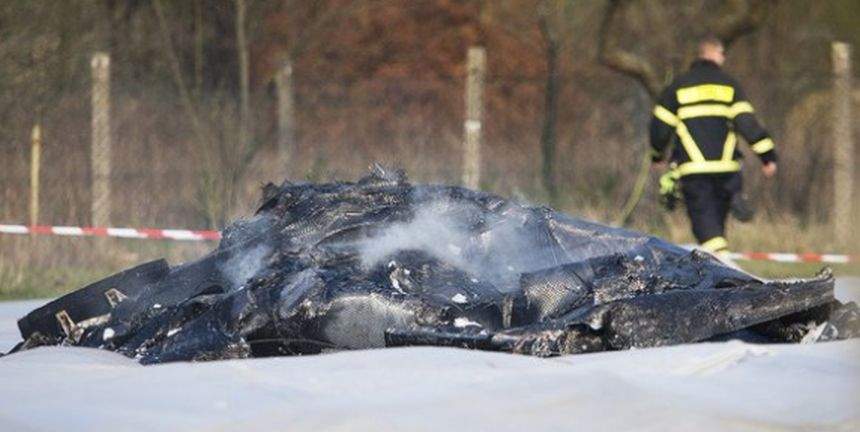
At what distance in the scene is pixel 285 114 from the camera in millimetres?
16469

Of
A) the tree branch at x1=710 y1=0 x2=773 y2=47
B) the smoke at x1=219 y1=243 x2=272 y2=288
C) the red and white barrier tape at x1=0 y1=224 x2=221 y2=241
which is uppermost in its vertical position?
the tree branch at x1=710 y1=0 x2=773 y2=47

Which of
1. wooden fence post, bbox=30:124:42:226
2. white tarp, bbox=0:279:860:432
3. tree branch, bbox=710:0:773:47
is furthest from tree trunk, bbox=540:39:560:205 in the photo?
white tarp, bbox=0:279:860:432

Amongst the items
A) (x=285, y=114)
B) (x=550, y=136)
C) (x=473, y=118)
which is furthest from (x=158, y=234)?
(x=550, y=136)

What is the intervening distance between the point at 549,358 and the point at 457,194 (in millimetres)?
1613

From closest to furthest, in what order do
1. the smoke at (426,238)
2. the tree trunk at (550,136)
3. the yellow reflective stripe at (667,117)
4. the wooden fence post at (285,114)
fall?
the smoke at (426,238), the yellow reflective stripe at (667,117), the wooden fence post at (285,114), the tree trunk at (550,136)

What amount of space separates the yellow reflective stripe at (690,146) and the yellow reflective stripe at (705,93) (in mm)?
183

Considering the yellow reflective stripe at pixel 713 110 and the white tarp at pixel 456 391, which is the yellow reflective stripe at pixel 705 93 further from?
the white tarp at pixel 456 391

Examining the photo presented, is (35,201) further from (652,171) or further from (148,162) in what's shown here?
(652,171)

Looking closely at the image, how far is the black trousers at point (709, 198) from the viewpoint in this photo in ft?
37.6

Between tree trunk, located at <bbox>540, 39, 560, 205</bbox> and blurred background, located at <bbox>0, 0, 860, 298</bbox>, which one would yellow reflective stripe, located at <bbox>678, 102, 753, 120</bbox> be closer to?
blurred background, located at <bbox>0, 0, 860, 298</bbox>

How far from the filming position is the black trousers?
11.4 metres

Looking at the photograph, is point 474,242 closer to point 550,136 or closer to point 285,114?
point 285,114

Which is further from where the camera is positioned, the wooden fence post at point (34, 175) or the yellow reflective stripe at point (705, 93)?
the wooden fence post at point (34, 175)

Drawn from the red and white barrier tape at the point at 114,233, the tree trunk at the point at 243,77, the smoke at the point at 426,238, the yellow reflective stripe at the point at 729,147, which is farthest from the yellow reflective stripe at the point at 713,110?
the tree trunk at the point at 243,77
